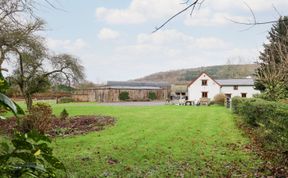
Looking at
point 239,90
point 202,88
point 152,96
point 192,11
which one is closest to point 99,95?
point 152,96

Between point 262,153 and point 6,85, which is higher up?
point 6,85

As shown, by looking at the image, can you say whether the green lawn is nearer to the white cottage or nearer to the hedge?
the hedge

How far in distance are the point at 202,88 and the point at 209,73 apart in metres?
48.6

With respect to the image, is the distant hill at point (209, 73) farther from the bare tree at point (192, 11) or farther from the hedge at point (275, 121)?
the bare tree at point (192, 11)

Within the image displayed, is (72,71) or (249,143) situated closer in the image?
(249,143)

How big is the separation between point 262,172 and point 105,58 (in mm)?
15190

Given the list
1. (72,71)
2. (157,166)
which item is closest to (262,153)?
(157,166)

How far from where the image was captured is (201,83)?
56.2 meters

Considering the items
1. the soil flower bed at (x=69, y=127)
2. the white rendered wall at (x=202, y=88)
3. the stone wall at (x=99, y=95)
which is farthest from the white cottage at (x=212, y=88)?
the soil flower bed at (x=69, y=127)

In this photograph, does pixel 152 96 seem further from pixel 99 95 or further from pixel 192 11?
pixel 192 11

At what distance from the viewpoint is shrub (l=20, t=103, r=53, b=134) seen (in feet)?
50.6

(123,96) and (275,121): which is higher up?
(123,96)

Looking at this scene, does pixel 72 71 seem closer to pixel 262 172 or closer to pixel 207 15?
pixel 262 172

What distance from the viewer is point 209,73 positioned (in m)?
103
